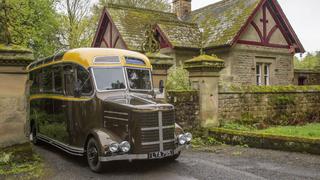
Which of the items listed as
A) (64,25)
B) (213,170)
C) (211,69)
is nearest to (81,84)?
(213,170)

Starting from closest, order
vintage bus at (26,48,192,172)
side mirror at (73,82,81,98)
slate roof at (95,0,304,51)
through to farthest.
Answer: vintage bus at (26,48,192,172) → side mirror at (73,82,81,98) → slate roof at (95,0,304,51)

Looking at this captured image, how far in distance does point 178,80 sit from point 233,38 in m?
7.13

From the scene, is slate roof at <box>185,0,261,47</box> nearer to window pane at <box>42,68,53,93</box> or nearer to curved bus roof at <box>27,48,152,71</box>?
curved bus roof at <box>27,48,152,71</box>

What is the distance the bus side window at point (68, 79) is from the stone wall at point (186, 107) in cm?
352

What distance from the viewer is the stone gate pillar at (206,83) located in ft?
37.7

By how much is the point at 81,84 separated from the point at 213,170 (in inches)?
144

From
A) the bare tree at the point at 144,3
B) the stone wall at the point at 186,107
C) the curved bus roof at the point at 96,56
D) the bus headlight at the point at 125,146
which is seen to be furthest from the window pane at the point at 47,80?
the bare tree at the point at 144,3

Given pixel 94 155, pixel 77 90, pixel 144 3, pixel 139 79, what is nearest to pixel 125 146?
pixel 94 155

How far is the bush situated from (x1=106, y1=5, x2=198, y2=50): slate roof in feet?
21.2

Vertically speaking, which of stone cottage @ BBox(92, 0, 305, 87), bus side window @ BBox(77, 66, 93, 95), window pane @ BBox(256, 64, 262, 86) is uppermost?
stone cottage @ BBox(92, 0, 305, 87)

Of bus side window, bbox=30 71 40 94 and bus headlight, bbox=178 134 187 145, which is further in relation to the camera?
bus side window, bbox=30 71 40 94

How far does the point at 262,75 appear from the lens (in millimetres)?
20625

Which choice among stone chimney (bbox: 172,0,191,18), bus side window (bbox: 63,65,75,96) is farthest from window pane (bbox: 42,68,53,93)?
stone chimney (bbox: 172,0,191,18)

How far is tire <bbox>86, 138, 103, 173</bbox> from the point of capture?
23.6ft
